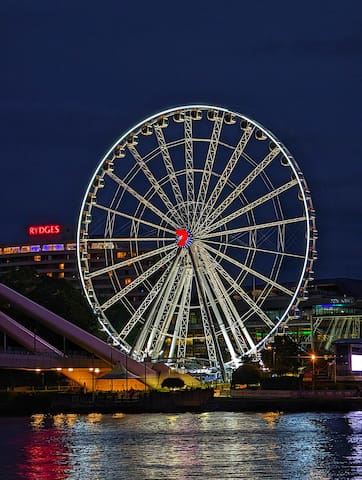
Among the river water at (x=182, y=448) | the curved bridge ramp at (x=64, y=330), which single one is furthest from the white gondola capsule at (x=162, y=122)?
the river water at (x=182, y=448)

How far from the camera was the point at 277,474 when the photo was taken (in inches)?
2319

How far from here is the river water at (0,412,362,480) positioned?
5962cm

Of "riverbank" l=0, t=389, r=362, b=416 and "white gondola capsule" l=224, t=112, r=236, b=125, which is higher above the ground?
"white gondola capsule" l=224, t=112, r=236, b=125

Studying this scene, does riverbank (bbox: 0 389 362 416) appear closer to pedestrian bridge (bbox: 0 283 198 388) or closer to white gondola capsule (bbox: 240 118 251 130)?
pedestrian bridge (bbox: 0 283 198 388)

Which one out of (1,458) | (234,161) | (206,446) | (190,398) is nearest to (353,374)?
(190,398)

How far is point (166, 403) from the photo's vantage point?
99125mm

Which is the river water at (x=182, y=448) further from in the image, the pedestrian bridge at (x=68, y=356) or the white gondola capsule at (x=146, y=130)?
the white gondola capsule at (x=146, y=130)

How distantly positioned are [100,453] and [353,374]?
50.5m

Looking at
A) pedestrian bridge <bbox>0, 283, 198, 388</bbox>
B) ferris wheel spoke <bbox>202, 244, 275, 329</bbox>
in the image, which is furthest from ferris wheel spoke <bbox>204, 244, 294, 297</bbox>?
pedestrian bridge <bbox>0, 283, 198, 388</bbox>

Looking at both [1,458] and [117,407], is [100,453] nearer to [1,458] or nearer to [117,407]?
[1,458]

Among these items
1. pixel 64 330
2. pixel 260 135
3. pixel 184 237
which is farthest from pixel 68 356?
pixel 260 135

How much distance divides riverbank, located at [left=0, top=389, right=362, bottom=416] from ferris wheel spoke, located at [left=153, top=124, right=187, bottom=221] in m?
14.6

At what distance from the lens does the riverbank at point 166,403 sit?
3880 inches

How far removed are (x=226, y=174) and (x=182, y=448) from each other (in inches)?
1187
